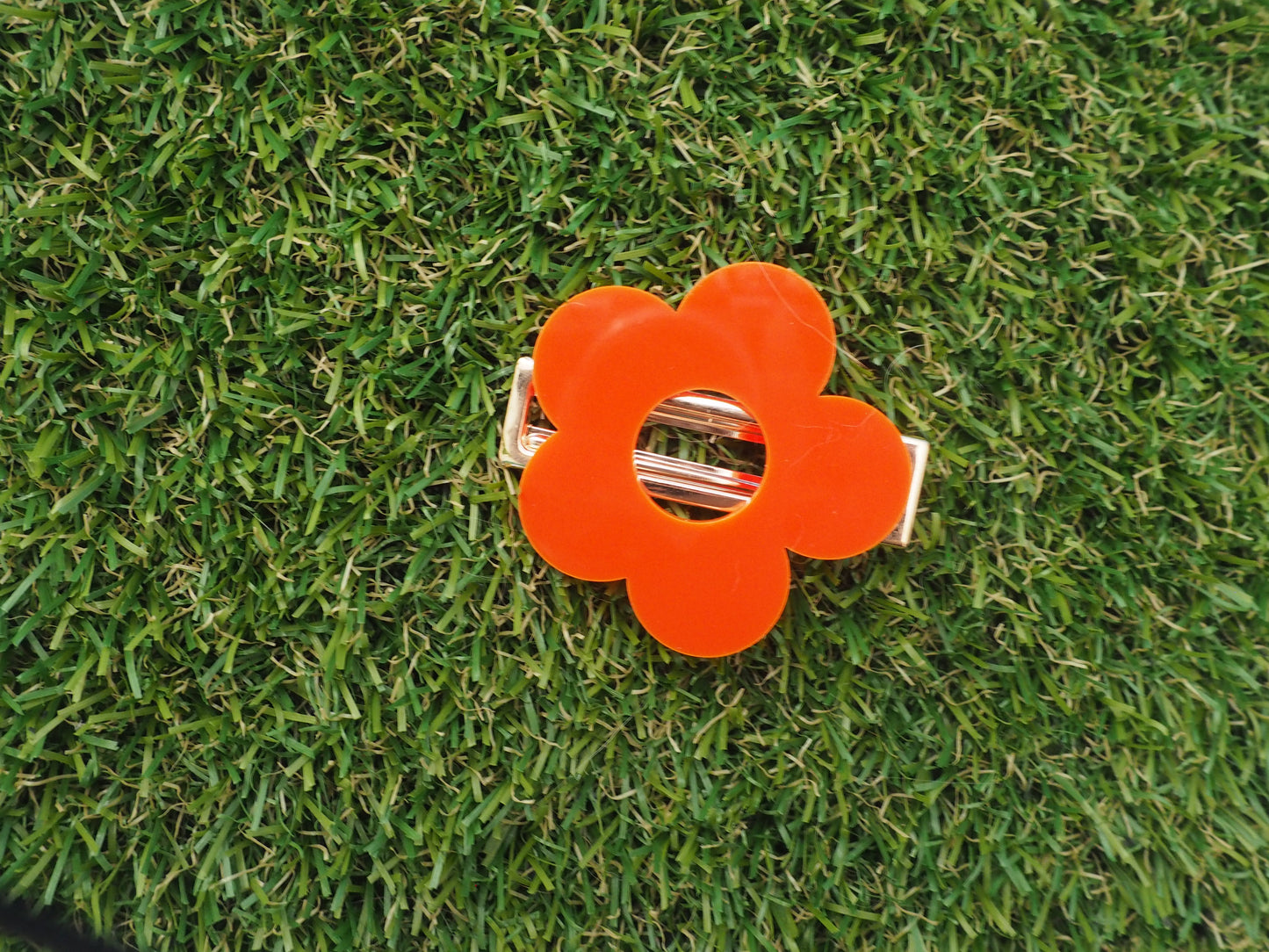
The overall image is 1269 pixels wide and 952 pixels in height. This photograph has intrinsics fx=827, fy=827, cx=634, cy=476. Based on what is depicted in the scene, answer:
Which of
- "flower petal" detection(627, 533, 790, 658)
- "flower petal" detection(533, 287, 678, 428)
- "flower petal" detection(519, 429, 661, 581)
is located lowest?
"flower petal" detection(627, 533, 790, 658)

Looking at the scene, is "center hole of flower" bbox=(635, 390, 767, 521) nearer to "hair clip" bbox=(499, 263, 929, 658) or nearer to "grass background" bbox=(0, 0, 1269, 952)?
"hair clip" bbox=(499, 263, 929, 658)

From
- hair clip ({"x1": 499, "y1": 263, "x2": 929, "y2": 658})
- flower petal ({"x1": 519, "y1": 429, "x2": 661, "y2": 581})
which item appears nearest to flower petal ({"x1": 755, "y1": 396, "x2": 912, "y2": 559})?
hair clip ({"x1": 499, "y1": 263, "x2": 929, "y2": 658})

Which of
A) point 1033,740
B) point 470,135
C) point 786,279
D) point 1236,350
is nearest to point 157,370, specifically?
point 470,135

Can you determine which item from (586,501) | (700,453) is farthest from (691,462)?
(586,501)

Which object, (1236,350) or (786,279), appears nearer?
(786,279)

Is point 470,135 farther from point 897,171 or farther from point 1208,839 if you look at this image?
point 1208,839

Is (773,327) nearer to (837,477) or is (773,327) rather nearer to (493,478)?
(837,477)
